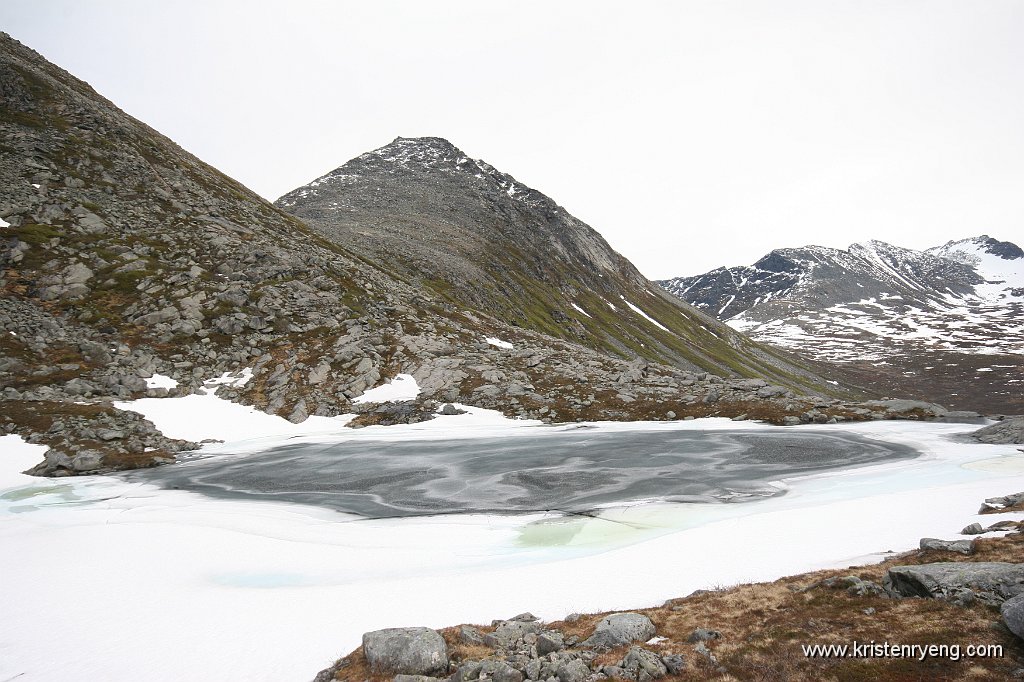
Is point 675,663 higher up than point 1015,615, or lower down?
lower down

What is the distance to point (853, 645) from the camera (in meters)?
9.41

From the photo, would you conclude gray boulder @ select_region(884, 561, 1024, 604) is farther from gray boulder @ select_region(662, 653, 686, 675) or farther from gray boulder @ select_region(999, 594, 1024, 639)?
gray boulder @ select_region(662, 653, 686, 675)

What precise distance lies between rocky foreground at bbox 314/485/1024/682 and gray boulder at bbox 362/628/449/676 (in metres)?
0.02

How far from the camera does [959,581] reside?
35.6 feet

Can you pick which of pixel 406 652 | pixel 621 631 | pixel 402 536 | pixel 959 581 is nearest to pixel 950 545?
pixel 959 581

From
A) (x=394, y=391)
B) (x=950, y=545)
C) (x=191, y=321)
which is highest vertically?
(x=191, y=321)

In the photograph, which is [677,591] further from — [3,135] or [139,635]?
[3,135]

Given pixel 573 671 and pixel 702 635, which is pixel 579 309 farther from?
pixel 573 671

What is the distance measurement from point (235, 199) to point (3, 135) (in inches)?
1074

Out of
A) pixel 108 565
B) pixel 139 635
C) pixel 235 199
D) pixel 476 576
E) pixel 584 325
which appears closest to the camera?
pixel 139 635

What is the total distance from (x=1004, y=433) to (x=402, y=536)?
39969mm

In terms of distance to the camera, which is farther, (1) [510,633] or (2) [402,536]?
(2) [402,536]

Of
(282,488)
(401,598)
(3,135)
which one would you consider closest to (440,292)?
(3,135)

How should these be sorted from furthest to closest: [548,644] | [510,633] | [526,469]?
[526,469] → [510,633] → [548,644]
